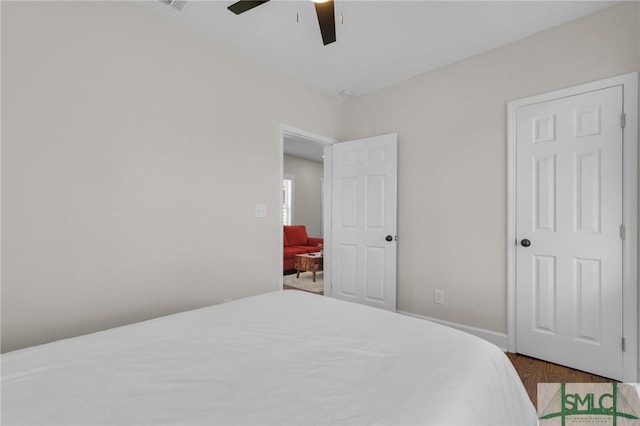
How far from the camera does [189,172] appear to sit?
2.34 metres

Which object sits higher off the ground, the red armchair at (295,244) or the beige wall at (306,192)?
the beige wall at (306,192)

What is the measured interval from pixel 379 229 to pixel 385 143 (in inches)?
36.2

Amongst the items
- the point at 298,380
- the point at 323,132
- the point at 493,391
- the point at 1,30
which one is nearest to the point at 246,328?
the point at 298,380

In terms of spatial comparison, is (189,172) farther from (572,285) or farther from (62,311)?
(572,285)

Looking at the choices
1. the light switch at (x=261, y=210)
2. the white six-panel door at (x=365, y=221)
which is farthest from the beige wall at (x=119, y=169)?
A: the white six-panel door at (x=365, y=221)

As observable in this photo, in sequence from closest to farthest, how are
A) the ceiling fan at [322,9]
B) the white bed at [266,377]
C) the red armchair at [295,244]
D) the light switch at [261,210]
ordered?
1. the white bed at [266,377]
2. the ceiling fan at [322,9]
3. the light switch at [261,210]
4. the red armchair at [295,244]

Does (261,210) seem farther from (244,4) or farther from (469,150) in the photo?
(469,150)

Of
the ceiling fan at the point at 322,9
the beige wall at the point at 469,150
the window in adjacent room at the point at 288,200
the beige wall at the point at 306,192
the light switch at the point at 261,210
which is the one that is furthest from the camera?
the beige wall at the point at 306,192

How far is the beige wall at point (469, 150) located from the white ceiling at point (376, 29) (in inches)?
5.7

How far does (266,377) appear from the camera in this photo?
0.96 metres

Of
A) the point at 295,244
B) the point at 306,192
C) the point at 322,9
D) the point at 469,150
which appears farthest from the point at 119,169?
the point at 306,192

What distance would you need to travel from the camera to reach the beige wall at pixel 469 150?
7.27 ft

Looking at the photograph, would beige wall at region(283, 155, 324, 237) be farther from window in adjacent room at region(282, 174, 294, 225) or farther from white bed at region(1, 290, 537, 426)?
white bed at region(1, 290, 537, 426)

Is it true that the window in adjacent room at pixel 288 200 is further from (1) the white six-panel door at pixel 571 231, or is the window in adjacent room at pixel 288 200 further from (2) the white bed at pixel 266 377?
(2) the white bed at pixel 266 377
